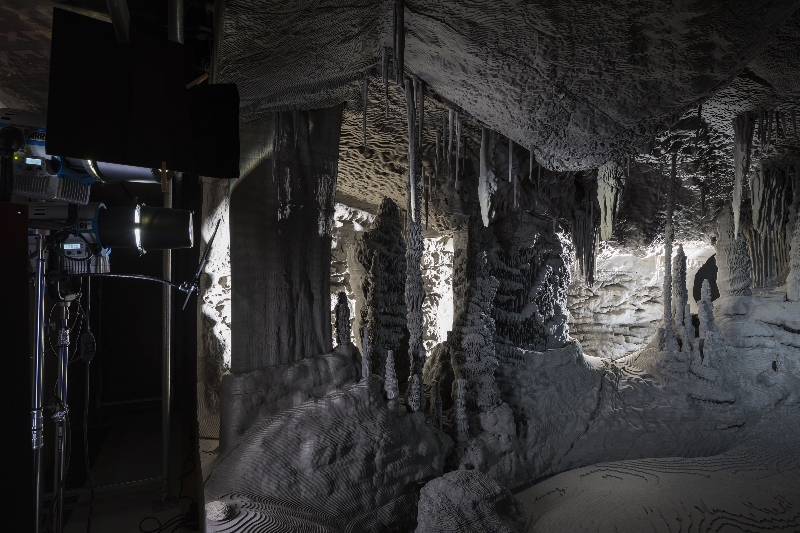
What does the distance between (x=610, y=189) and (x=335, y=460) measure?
3682mm

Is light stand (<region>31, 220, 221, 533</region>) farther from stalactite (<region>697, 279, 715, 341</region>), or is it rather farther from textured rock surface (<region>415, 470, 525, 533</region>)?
stalactite (<region>697, 279, 715, 341</region>)

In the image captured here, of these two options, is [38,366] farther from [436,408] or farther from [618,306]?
[618,306]

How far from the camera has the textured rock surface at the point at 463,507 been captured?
3135mm

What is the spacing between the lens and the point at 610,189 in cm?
486

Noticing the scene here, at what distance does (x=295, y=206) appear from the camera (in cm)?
368

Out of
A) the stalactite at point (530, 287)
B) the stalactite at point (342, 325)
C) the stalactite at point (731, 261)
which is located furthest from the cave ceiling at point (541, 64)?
the stalactite at point (731, 261)

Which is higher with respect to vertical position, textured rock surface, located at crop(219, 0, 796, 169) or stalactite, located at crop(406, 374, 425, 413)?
textured rock surface, located at crop(219, 0, 796, 169)

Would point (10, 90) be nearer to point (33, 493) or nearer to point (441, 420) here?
point (33, 493)

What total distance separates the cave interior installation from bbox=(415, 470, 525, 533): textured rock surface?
0.06 feet

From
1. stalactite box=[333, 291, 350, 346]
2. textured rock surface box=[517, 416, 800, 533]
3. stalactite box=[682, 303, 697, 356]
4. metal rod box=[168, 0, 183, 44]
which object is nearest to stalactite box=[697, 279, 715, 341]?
stalactite box=[682, 303, 697, 356]

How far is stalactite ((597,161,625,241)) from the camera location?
4758 millimetres

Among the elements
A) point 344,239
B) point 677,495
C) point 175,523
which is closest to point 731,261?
point 677,495

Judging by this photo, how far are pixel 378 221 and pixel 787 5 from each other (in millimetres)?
3550

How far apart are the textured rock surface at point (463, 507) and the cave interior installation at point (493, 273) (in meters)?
0.02
